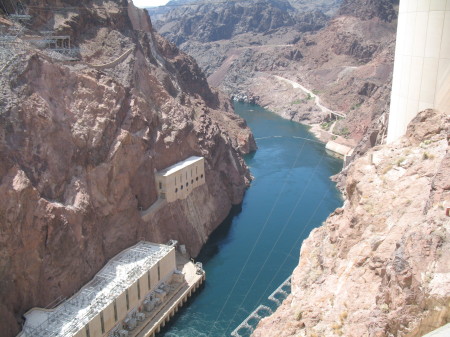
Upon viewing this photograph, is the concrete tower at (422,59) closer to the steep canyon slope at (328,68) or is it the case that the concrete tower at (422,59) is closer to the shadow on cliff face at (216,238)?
the shadow on cliff face at (216,238)

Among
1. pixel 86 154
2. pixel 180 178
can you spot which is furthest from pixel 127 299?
pixel 180 178

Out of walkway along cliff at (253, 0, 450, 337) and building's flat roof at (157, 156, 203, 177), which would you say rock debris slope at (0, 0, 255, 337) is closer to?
building's flat roof at (157, 156, 203, 177)

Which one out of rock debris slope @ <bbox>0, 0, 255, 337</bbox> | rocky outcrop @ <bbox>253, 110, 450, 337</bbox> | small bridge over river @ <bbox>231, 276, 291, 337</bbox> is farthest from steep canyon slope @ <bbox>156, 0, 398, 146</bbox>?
rocky outcrop @ <bbox>253, 110, 450, 337</bbox>

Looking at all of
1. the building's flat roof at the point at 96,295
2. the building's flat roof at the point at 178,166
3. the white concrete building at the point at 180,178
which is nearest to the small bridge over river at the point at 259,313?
the building's flat roof at the point at 96,295

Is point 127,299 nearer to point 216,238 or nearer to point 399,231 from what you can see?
point 216,238

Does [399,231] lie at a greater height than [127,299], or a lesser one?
greater

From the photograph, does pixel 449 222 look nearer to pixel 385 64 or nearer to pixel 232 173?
pixel 232 173
